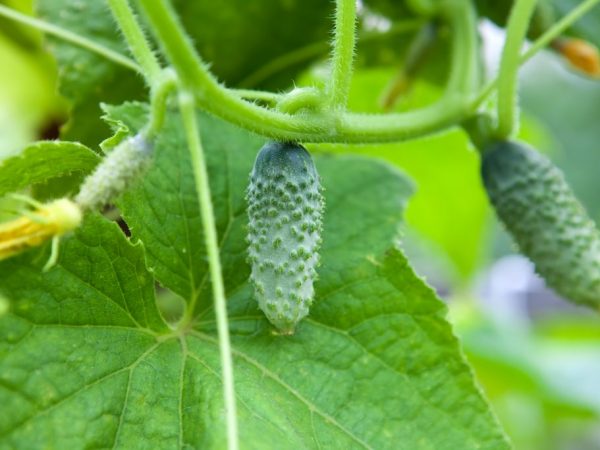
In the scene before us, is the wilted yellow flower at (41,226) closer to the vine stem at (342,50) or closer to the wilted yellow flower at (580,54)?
the vine stem at (342,50)

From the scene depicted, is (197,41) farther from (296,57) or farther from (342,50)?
(342,50)

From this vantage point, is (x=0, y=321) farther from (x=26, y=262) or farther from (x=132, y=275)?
(x=132, y=275)

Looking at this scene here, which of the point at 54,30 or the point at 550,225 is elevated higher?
the point at 54,30

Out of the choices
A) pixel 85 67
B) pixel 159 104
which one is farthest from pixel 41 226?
pixel 85 67

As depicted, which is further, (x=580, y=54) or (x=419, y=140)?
(x=580, y=54)

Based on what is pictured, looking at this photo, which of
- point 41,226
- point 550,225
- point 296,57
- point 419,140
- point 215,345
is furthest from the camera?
point 296,57

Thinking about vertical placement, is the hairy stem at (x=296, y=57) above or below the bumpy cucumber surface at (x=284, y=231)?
below

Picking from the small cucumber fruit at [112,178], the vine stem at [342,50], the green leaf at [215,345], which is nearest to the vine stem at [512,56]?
the green leaf at [215,345]
